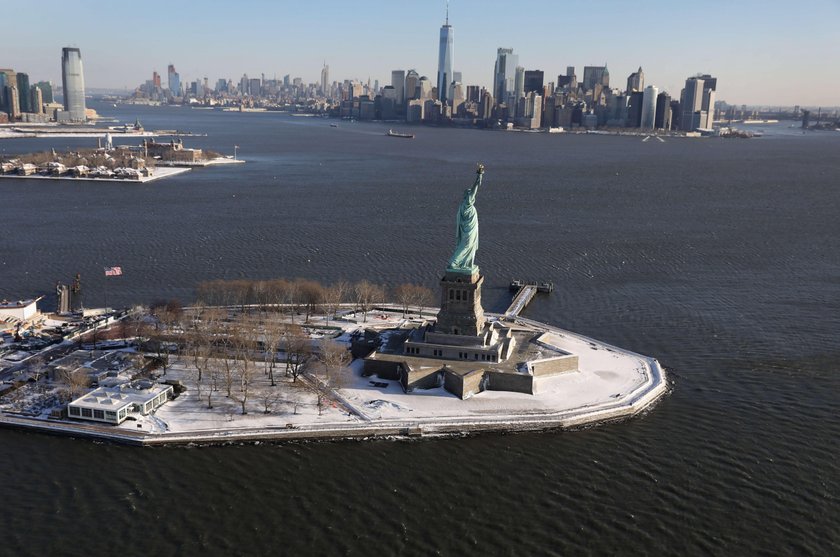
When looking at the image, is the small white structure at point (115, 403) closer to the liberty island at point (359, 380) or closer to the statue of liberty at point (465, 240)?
the liberty island at point (359, 380)

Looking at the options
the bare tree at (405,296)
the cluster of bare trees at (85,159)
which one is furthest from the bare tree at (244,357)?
the cluster of bare trees at (85,159)

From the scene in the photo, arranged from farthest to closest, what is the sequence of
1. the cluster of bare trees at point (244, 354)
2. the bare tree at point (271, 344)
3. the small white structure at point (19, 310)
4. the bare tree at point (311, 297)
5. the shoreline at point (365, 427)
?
1. the bare tree at point (311, 297)
2. the small white structure at point (19, 310)
3. the bare tree at point (271, 344)
4. the cluster of bare trees at point (244, 354)
5. the shoreline at point (365, 427)

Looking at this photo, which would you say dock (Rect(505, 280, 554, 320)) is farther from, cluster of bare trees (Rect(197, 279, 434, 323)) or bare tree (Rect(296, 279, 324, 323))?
bare tree (Rect(296, 279, 324, 323))

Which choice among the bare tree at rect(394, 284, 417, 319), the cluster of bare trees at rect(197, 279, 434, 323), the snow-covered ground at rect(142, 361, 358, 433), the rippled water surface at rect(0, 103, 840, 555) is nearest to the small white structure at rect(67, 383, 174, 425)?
the snow-covered ground at rect(142, 361, 358, 433)

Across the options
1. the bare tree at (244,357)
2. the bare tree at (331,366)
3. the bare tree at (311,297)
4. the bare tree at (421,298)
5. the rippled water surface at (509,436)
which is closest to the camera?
the rippled water surface at (509,436)

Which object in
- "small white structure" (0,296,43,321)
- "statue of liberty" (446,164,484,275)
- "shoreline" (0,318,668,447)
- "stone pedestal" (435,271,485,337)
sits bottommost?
"shoreline" (0,318,668,447)

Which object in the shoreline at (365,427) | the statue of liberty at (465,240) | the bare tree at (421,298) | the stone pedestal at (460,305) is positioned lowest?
the shoreline at (365,427)
